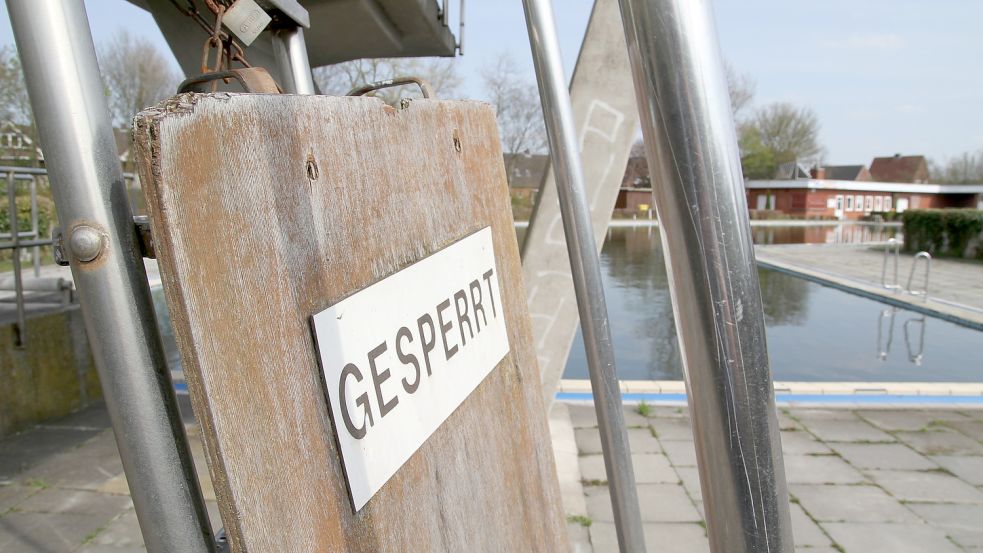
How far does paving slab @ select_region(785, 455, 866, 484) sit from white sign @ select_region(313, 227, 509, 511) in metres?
2.97

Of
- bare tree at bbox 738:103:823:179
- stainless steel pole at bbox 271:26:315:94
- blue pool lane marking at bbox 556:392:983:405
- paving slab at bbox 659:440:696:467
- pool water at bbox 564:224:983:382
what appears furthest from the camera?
bare tree at bbox 738:103:823:179

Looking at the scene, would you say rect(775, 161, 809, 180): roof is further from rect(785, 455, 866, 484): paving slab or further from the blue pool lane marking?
rect(785, 455, 866, 484): paving slab

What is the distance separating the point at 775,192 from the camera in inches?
1946

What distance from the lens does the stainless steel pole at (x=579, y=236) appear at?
99 cm

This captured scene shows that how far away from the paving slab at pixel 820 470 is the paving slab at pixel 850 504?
0.06 meters

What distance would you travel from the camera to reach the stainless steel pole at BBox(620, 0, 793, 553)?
36cm

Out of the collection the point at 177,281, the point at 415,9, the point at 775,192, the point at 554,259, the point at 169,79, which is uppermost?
the point at 169,79

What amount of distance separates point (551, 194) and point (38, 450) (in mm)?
3143

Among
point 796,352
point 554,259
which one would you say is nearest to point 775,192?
point 796,352

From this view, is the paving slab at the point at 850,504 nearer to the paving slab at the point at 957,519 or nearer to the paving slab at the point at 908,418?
the paving slab at the point at 957,519

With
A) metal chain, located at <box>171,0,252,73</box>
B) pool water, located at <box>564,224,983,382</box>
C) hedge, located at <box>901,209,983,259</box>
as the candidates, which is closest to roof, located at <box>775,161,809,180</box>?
hedge, located at <box>901,209,983,259</box>

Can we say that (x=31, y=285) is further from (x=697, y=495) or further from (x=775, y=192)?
(x=775, y=192)

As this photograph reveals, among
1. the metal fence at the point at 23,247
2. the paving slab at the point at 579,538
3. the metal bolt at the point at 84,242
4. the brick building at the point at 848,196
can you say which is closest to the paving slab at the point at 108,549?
the metal fence at the point at 23,247

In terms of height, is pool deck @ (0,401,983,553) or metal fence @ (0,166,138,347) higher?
metal fence @ (0,166,138,347)
